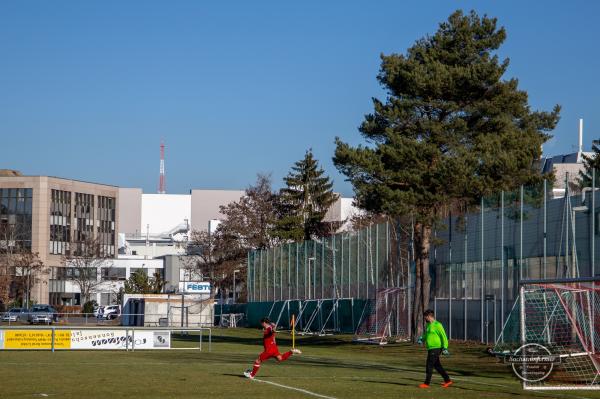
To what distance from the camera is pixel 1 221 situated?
132 m

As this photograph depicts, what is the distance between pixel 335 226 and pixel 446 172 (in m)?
68.3

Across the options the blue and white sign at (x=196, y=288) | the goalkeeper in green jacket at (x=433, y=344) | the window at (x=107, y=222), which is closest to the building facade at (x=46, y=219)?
the window at (x=107, y=222)

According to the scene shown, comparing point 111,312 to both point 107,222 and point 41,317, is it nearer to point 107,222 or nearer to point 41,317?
point 41,317

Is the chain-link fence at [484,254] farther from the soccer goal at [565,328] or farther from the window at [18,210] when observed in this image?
the window at [18,210]

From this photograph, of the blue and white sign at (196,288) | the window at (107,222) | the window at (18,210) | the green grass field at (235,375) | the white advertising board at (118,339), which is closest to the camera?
the green grass field at (235,375)

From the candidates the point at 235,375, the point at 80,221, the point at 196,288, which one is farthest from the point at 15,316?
the point at 80,221

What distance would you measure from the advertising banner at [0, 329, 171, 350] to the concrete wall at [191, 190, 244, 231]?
127m

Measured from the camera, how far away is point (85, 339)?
1622 inches

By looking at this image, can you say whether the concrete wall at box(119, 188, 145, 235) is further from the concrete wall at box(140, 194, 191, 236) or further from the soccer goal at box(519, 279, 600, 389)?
the soccer goal at box(519, 279, 600, 389)

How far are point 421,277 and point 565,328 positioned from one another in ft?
64.5

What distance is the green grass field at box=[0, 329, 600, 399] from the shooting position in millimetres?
21672

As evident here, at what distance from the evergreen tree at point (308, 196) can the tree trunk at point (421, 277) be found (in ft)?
205

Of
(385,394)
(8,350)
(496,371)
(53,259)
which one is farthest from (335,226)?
(385,394)

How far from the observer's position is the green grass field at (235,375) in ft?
71.1
